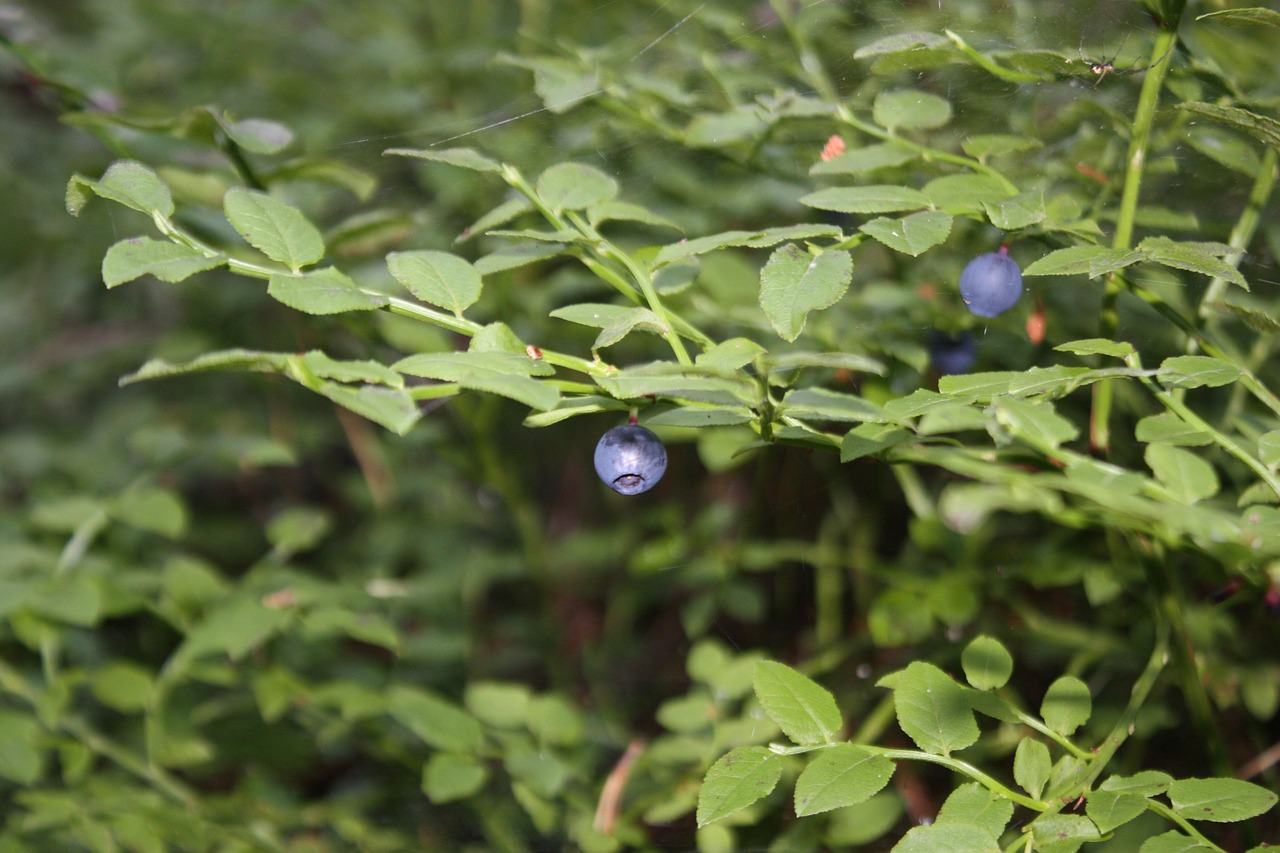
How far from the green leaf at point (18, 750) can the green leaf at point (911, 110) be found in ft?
4.11

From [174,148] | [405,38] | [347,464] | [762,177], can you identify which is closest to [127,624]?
[347,464]

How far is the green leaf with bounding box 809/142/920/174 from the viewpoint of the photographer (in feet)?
2.93

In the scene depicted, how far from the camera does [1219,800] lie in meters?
0.71

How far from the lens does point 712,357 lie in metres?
0.74

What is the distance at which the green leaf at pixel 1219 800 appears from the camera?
2.29 feet

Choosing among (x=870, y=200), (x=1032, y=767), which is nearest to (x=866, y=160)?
(x=870, y=200)

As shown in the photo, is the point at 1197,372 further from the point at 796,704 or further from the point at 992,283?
the point at 796,704

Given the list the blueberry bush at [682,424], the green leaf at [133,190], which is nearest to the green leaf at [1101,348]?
the blueberry bush at [682,424]

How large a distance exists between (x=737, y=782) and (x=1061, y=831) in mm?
236

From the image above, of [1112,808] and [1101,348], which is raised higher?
[1101,348]

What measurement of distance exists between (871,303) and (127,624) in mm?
2031

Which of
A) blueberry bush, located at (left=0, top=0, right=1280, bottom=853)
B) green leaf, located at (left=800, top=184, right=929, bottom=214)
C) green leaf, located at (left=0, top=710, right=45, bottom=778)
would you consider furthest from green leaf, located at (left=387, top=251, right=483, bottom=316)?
green leaf, located at (left=0, top=710, right=45, bottom=778)

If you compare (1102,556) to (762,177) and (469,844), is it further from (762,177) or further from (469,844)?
(469,844)

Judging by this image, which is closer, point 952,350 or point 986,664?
point 986,664
